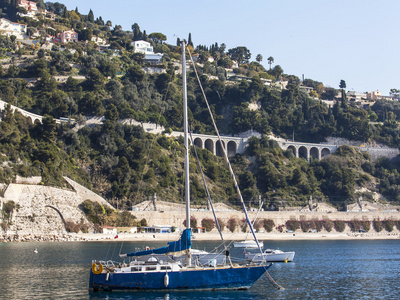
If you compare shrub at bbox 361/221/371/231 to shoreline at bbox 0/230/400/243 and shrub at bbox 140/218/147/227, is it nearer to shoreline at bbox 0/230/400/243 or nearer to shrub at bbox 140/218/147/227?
shoreline at bbox 0/230/400/243

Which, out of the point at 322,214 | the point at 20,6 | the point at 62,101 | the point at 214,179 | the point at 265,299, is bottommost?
the point at 265,299

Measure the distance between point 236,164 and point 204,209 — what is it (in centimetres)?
2218

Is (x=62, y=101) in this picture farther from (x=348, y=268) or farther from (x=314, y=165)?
(x=348, y=268)

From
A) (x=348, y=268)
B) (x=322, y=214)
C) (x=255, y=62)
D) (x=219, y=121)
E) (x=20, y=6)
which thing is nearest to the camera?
(x=348, y=268)

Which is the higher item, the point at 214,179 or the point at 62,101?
the point at 62,101

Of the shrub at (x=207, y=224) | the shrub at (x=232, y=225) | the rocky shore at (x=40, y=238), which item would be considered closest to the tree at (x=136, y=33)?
the shrub at (x=232, y=225)

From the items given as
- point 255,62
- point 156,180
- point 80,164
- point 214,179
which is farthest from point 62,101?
point 255,62

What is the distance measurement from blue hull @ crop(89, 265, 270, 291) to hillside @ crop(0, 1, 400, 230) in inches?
1297

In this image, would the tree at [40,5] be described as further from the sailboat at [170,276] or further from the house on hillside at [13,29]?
the sailboat at [170,276]

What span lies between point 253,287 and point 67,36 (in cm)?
12010

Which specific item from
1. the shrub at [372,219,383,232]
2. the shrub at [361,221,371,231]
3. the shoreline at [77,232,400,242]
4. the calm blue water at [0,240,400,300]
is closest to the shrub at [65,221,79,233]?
the shoreline at [77,232,400,242]

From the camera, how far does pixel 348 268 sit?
145ft

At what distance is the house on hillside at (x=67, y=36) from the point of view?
138 meters

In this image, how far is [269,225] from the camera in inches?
3425
